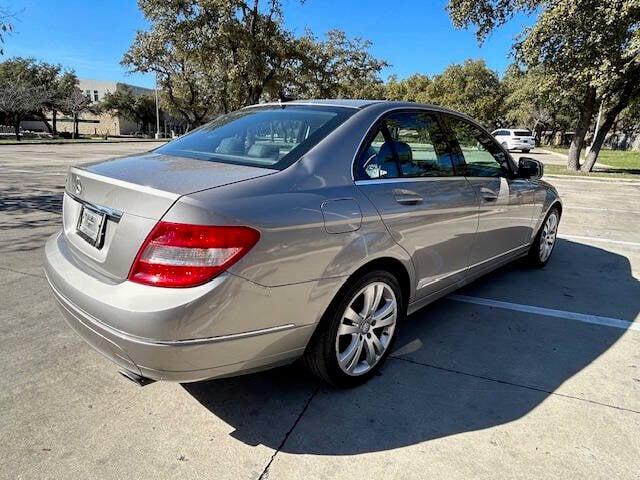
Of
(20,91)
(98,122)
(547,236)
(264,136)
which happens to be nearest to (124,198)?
(264,136)

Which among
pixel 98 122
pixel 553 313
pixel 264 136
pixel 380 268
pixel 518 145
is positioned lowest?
pixel 553 313

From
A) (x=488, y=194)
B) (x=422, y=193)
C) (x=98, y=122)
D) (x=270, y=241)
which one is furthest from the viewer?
(x=98, y=122)

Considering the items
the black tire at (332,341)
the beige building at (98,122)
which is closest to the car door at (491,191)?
the black tire at (332,341)

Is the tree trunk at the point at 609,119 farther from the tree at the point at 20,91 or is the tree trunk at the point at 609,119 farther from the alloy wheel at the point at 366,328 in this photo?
the tree at the point at 20,91

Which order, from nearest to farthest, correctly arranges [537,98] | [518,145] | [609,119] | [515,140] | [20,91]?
[609,119]
[537,98]
[515,140]
[518,145]
[20,91]

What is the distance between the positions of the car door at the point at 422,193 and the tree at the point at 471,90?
58.2 metres

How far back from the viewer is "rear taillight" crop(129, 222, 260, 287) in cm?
188

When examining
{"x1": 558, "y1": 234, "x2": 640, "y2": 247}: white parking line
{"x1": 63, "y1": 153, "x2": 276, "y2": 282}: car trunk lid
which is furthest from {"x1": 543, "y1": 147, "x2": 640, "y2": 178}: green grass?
{"x1": 63, "y1": 153, "x2": 276, "y2": 282}: car trunk lid

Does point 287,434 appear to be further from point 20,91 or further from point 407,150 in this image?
point 20,91

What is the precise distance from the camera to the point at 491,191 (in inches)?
145

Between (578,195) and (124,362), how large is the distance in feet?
39.7

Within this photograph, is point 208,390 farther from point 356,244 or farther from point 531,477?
point 531,477

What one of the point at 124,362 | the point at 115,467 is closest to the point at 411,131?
the point at 124,362

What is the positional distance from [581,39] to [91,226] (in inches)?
599
